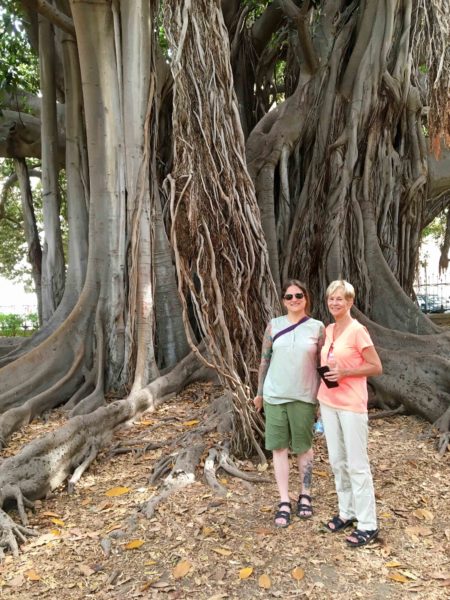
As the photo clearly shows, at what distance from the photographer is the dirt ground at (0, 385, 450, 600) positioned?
79.7 inches

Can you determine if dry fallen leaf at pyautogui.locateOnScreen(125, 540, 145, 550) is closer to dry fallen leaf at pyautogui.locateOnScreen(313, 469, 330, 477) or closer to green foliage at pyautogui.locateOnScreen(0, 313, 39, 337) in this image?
dry fallen leaf at pyautogui.locateOnScreen(313, 469, 330, 477)

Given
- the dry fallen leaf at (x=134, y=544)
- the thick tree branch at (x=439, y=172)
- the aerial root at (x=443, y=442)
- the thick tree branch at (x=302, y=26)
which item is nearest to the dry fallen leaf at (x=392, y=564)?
the dry fallen leaf at (x=134, y=544)

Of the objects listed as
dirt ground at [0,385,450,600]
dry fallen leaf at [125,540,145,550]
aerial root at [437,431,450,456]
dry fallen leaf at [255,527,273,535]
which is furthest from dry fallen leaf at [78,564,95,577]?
aerial root at [437,431,450,456]

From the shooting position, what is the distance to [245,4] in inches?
241

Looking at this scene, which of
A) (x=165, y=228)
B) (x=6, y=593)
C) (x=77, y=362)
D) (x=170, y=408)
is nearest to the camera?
(x=6, y=593)

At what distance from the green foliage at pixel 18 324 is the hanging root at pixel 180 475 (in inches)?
468

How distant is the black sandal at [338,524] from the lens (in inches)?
93.6

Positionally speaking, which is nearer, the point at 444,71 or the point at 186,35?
the point at 186,35

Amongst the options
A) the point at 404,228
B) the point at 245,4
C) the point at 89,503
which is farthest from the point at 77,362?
the point at 245,4

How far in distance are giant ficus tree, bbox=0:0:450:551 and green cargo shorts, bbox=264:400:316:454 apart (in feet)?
1.49

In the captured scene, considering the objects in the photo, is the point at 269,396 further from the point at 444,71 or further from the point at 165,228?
the point at 444,71

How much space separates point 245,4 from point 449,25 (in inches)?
94.5

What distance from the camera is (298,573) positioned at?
6.86ft

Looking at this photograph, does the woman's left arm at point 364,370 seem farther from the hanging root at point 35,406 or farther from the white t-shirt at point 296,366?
the hanging root at point 35,406
